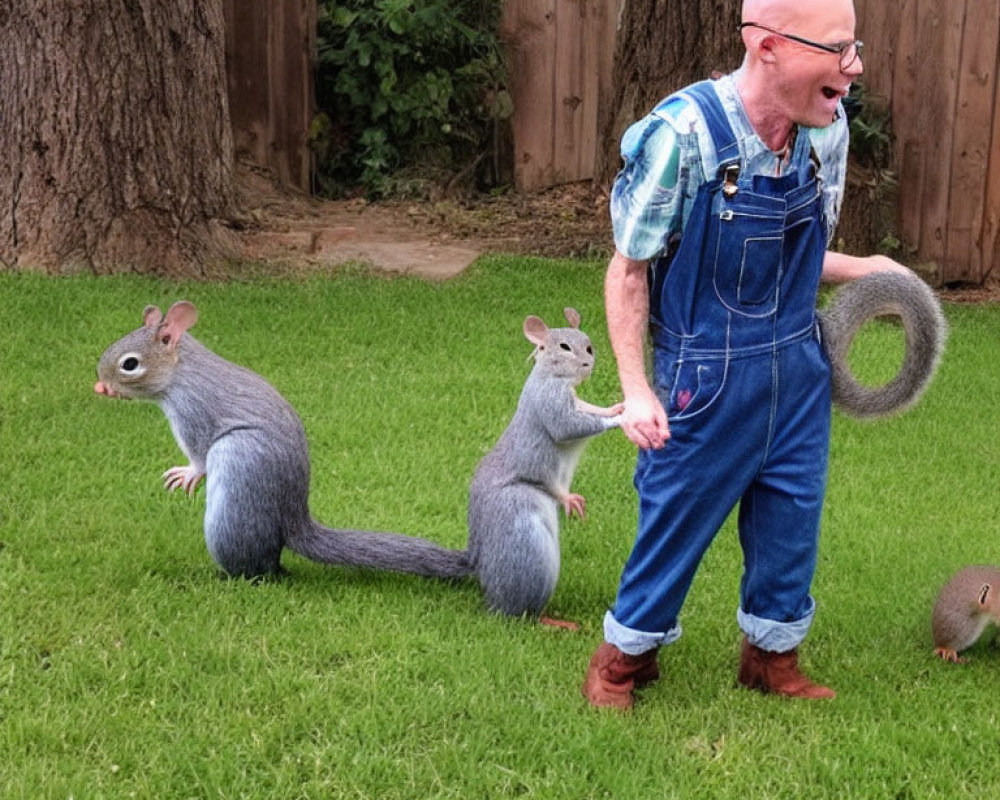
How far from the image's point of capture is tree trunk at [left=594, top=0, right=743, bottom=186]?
8086mm

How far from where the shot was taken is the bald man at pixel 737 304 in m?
3.23

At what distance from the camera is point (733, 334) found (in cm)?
337

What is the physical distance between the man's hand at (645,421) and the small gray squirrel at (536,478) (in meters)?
0.67

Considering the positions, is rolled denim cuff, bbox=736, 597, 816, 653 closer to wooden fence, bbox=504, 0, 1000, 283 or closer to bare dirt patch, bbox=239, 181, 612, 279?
bare dirt patch, bbox=239, 181, 612, 279

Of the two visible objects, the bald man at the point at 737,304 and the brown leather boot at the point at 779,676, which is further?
the brown leather boot at the point at 779,676

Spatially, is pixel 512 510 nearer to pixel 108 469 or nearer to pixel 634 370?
pixel 634 370

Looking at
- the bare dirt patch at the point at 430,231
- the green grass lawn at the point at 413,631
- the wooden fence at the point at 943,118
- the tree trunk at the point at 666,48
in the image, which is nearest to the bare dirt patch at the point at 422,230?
the bare dirt patch at the point at 430,231

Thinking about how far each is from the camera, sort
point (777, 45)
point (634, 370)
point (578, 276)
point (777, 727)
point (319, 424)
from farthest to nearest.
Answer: point (578, 276)
point (319, 424)
point (777, 727)
point (634, 370)
point (777, 45)

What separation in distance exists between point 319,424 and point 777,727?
287cm

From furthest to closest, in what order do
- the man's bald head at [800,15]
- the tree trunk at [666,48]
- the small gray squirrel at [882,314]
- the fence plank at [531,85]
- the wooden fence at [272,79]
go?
the fence plank at [531,85] → the wooden fence at [272,79] → the tree trunk at [666,48] → the small gray squirrel at [882,314] → the man's bald head at [800,15]

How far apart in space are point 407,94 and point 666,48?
2650 millimetres

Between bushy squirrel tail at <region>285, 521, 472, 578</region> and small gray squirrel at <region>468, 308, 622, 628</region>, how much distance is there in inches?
7.0

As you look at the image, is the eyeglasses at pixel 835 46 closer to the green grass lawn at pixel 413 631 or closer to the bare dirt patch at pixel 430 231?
the green grass lawn at pixel 413 631

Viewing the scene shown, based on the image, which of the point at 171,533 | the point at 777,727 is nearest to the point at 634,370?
the point at 777,727
